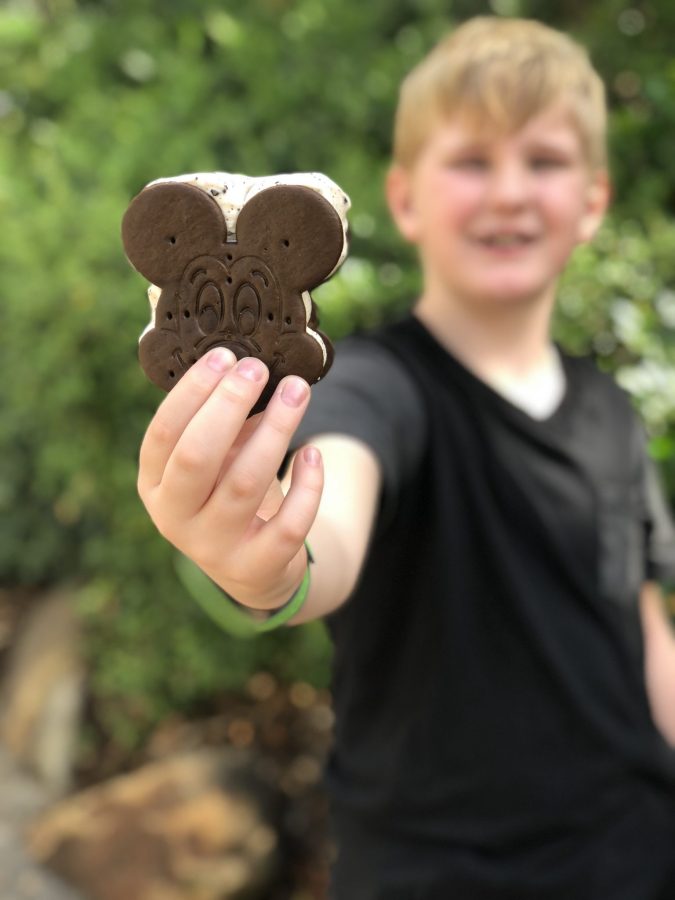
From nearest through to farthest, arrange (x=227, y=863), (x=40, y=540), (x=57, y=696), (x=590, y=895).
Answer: (x=590, y=895) < (x=227, y=863) < (x=57, y=696) < (x=40, y=540)

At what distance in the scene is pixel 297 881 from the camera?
3496 mm

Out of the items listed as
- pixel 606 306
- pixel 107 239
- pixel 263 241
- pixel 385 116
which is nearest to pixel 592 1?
pixel 385 116

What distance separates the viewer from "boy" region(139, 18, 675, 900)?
5.71 feet

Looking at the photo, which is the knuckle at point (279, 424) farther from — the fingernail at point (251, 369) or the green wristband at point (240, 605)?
the green wristband at point (240, 605)

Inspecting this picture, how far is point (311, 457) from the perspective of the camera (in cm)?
106

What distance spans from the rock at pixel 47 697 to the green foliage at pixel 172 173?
16cm

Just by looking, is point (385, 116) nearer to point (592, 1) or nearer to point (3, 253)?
point (592, 1)

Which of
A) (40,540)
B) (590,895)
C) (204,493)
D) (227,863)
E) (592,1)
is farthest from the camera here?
(40,540)

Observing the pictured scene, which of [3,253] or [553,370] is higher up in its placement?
[553,370]

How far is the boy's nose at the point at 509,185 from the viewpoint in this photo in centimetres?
181

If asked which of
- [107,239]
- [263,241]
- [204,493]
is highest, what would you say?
[263,241]

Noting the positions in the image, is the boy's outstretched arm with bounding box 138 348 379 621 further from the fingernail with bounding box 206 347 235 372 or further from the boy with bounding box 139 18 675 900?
the boy with bounding box 139 18 675 900

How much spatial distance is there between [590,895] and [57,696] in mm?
3148

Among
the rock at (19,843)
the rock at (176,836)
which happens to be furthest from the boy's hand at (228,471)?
the rock at (19,843)
